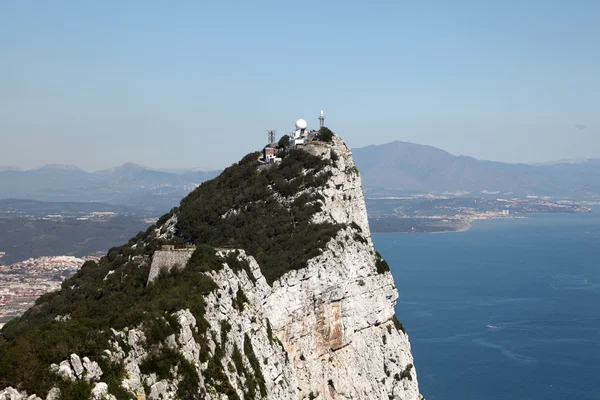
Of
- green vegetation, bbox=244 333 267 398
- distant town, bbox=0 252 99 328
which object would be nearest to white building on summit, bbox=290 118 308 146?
green vegetation, bbox=244 333 267 398

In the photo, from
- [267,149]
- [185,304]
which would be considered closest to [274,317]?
[185,304]

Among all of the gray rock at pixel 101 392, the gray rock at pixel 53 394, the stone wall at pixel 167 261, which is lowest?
the gray rock at pixel 101 392

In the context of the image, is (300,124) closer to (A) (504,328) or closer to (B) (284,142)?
(B) (284,142)

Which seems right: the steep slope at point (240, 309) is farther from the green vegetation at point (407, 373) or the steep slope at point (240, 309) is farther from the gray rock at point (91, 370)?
the green vegetation at point (407, 373)

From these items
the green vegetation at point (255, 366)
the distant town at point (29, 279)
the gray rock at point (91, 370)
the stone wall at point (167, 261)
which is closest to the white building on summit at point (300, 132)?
the stone wall at point (167, 261)

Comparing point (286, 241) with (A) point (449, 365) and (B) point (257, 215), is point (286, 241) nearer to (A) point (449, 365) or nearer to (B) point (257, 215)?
(B) point (257, 215)
